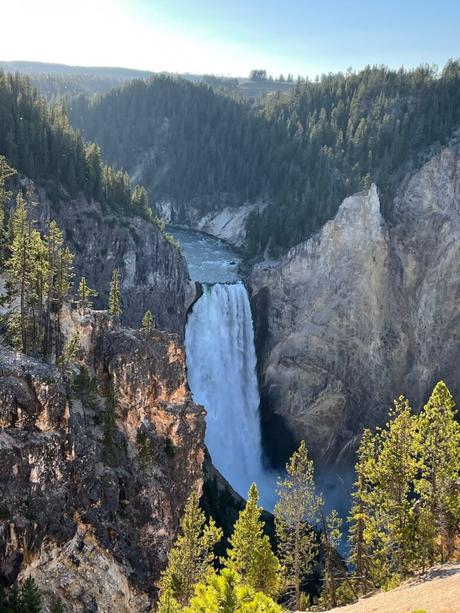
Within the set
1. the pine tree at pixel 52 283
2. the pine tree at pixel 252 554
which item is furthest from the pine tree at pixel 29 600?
the pine tree at pixel 52 283

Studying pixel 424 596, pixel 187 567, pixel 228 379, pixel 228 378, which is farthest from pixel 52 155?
pixel 424 596

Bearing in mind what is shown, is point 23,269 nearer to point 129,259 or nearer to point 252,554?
point 252,554

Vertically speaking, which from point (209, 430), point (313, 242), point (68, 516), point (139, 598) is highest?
point (313, 242)

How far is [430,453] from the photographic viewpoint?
32125mm

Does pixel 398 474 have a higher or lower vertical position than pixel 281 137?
lower

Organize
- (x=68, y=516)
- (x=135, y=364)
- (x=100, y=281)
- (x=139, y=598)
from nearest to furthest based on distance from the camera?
(x=68, y=516) < (x=139, y=598) < (x=135, y=364) < (x=100, y=281)

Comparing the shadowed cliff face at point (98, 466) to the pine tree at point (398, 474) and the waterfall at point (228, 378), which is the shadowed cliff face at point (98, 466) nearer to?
the pine tree at point (398, 474)

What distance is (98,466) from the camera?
→ 36031 mm

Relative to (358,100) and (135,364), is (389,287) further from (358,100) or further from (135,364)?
(358,100)

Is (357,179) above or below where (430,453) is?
above

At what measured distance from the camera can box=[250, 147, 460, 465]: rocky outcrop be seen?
256 feet

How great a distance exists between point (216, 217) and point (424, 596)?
11237 cm

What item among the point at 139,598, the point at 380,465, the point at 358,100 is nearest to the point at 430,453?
the point at 380,465

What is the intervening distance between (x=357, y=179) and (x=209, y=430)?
51.2 meters
